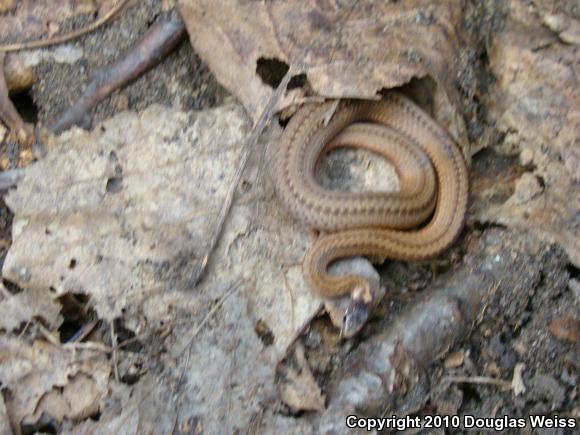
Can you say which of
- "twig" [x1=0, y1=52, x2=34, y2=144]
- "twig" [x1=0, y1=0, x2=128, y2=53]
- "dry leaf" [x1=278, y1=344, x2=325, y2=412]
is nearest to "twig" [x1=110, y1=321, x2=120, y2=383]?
"dry leaf" [x1=278, y1=344, x2=325, y2=412]

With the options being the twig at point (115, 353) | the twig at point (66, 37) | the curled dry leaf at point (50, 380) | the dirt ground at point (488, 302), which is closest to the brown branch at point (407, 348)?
the dirt ground at point (488, 302)

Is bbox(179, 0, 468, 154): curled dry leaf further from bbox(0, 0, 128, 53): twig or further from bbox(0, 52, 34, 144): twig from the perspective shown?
bbox(0, 52, 34, 144): twig

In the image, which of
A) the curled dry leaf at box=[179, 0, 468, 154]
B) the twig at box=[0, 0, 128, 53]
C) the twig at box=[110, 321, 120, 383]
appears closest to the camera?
the twig at box=[110, 321, 120, 383]

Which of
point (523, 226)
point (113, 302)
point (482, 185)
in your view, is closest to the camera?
point (113, 302)

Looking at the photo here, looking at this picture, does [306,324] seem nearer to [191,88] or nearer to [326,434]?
[326,434]

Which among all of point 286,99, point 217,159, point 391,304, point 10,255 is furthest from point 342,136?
point 10,255
